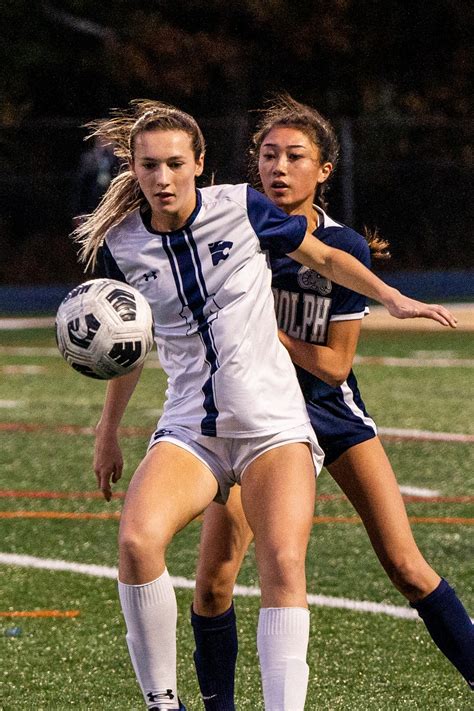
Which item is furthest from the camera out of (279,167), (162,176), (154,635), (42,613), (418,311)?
(42,613)

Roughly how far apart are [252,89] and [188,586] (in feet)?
74.4

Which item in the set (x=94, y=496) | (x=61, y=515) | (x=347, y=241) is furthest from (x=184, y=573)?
(x=347, y=241)

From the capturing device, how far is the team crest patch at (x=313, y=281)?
15.9ft

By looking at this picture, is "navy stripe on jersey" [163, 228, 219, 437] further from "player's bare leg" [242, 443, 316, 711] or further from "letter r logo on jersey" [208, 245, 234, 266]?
"player's bare leg" [242, 443, 316, 711]

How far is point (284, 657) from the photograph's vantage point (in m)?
4.15

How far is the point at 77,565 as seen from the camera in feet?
23.8

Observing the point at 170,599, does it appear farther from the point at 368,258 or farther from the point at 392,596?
the point at 392,596

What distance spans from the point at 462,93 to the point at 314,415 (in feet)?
84.4

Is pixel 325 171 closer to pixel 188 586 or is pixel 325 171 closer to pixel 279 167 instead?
pixel 279 167

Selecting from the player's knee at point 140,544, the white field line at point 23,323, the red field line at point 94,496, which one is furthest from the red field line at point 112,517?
the white field line at point 23,323

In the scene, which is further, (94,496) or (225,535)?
(94,496)

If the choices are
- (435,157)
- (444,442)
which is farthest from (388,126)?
(444,442)

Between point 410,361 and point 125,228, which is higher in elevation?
point 125,228

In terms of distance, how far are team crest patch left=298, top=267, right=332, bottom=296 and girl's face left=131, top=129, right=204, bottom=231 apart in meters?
0.46
